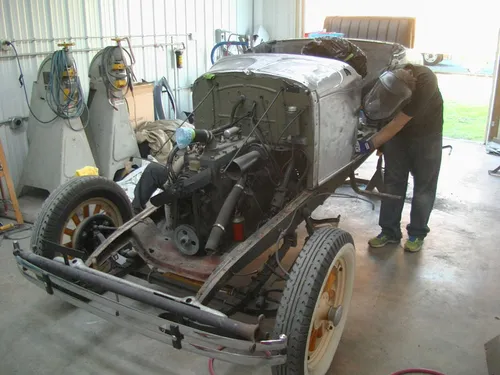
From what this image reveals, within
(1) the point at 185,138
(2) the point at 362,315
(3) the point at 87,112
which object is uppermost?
(1) the point at 185,138

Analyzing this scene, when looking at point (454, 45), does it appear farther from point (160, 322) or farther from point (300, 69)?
point (160, 322)

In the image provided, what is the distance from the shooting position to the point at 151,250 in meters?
3.13

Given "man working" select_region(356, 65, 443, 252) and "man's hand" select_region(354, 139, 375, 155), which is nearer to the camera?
"man working" select_region(356, 65, 443, 252)

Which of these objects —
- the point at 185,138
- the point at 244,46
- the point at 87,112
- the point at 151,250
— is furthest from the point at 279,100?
the point at 244,46

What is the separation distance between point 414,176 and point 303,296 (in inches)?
93.5

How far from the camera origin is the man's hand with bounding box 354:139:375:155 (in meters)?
4.00

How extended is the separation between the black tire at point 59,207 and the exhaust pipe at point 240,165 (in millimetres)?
1018

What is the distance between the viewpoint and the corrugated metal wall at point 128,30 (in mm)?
5426

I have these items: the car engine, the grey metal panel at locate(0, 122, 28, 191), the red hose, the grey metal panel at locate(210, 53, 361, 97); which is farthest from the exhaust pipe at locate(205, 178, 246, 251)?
the grey metal panel at locate(0, 122, 28, 191)

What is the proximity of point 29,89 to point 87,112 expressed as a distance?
69cm

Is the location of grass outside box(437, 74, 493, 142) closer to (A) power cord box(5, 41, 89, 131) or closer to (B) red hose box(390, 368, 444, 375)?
(A) power cord box(5, 41, 89, 131)

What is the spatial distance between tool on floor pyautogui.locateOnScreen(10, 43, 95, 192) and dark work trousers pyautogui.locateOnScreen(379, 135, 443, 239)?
3383 millimetres

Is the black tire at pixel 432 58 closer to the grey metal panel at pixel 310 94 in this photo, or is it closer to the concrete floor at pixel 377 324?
the concrete floor at pixel 377 324

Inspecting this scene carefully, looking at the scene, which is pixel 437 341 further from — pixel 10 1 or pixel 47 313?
pixel 10 1
